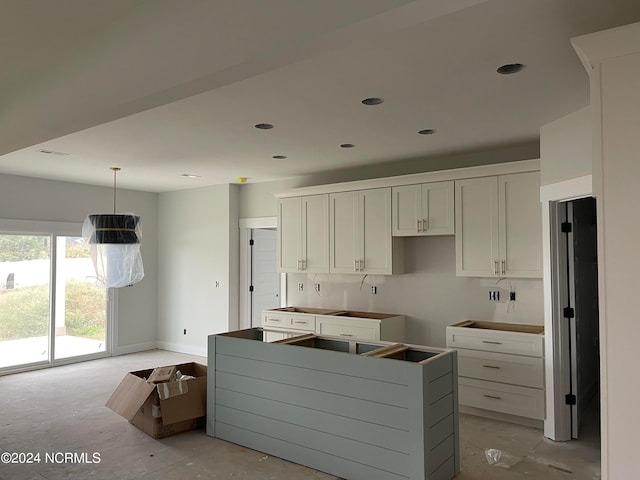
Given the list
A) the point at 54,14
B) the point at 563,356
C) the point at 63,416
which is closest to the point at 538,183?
the point at 563,356

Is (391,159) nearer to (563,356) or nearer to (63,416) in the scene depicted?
(563,356)

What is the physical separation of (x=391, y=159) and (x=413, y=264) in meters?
1.22

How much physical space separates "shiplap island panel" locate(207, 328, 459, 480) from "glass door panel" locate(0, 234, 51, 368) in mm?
3812

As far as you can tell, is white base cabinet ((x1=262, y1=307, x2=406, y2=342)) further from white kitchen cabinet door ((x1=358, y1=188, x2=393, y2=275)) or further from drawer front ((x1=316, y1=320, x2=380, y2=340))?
white kitchen cabinet door ((x1=358, y1=188, x2=393, y2=275))

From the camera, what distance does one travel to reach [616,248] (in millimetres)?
1743

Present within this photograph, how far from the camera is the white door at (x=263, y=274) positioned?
712 cm

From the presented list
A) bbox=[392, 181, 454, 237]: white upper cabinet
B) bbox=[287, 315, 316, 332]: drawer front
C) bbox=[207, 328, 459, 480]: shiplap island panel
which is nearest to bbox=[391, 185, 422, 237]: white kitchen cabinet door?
bbox=[392, 181, 454, 237]: white upper cabinet

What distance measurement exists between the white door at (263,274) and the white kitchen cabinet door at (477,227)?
3084 millimetres

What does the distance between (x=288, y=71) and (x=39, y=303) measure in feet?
17.9

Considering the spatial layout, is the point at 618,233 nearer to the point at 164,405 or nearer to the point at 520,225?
the point at 520,225

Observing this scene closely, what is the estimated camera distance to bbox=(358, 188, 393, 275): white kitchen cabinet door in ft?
17.2

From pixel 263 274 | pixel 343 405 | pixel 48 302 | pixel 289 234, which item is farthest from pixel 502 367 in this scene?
pixel 48 302

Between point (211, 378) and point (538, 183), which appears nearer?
point (211, 378)

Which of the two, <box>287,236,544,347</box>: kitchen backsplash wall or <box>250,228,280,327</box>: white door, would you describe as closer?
<box>287,236,544,347</box>: kitchen backsplash wall
